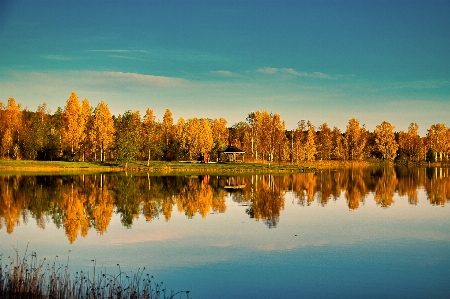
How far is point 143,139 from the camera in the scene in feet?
316

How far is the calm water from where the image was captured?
51.9ft

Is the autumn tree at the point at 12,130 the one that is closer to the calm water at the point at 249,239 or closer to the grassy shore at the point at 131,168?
the grassy shore at the point at 131,168

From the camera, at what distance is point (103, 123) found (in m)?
92.9

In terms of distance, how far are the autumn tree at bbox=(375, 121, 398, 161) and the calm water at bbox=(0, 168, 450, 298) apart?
92.4 meters

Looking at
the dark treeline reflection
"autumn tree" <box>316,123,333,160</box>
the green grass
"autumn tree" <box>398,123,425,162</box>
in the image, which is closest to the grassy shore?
the green grass

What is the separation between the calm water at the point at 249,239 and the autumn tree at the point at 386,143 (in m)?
92.4

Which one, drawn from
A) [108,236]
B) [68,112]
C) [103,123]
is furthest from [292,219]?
[68,112]

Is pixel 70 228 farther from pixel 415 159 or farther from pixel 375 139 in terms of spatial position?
pixel 415 159

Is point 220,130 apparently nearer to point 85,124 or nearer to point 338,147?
point 338,147

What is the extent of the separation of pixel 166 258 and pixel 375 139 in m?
121


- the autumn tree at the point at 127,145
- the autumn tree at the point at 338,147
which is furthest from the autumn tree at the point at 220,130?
the autumn tree at the point at 127,145

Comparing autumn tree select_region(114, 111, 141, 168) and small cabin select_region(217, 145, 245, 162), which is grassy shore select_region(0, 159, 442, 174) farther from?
small cabin select_region(217, 145, 245, 162)

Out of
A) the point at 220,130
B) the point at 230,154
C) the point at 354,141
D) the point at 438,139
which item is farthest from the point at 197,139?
the point at 438,139

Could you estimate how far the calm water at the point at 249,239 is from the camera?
1583 cm
